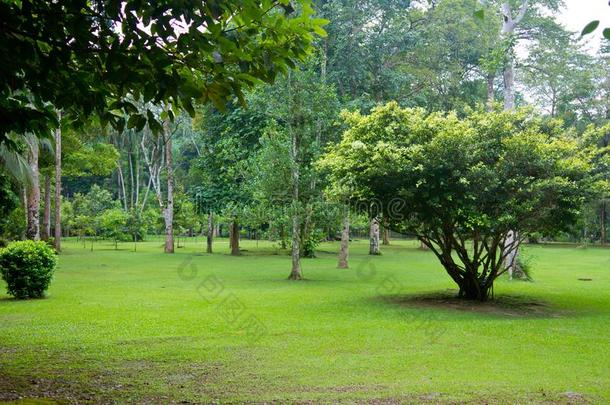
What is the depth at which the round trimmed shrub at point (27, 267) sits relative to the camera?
12.2m

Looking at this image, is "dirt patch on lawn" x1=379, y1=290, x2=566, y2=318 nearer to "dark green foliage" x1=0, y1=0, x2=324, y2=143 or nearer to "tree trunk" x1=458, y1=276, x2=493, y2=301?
"tree trunk" x1=458, y1=276, x2=493, y2=301

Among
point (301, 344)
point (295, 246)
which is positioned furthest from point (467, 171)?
point (295, 246)

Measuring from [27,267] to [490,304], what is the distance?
9941 millimetres

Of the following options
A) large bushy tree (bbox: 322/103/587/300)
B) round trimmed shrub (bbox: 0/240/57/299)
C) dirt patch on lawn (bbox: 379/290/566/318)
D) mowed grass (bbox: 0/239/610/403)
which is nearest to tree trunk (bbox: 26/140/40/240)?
mowed grass (bbox: 0/239/610/403)

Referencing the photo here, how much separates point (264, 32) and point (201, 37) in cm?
68

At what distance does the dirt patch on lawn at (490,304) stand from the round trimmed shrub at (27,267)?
294 inches

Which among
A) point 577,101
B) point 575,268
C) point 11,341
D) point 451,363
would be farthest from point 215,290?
point 577,101

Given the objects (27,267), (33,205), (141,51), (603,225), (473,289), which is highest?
(141,51)

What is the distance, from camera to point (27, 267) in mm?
12516

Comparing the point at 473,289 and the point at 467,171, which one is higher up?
the point at 467,171

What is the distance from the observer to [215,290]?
14688 mm

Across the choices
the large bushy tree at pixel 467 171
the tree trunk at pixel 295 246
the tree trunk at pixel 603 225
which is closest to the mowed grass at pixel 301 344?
the tree trunk at pixel 295 246

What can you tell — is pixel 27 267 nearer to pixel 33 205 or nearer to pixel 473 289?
pixel 473 289

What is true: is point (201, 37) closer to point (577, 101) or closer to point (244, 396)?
point (244, 396)
